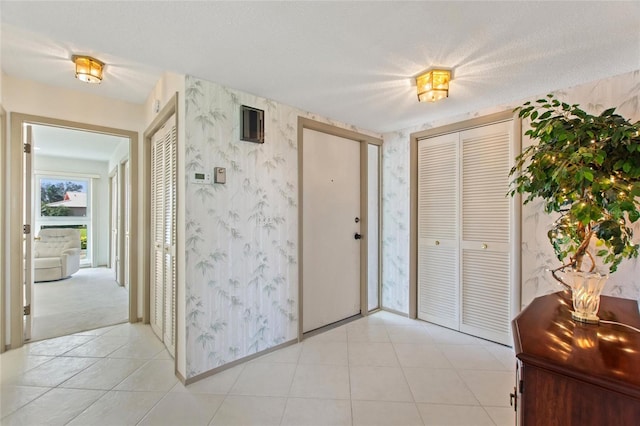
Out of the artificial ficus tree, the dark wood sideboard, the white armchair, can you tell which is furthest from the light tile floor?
the white armchair

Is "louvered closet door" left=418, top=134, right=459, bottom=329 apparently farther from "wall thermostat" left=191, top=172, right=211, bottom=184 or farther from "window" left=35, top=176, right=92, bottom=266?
"window" left=35, top=176, right=92, bottom=266

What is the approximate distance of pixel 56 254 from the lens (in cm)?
543

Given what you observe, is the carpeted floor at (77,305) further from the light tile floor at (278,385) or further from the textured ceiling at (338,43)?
the textured ceiling at (338,43)

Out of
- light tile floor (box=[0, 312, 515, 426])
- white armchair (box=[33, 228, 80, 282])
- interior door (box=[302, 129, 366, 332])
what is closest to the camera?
light tile floor (box=[0, 312, 515, 426])

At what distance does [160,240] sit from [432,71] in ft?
8.89

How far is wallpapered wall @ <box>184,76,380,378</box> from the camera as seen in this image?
2084 millimetres

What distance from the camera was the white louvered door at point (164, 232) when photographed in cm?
239

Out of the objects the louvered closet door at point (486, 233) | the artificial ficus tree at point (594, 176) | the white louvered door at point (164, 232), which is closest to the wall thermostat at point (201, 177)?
the white louvered door at point (164, 232)

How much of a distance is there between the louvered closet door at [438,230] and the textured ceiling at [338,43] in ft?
2.53

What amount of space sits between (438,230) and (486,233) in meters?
0.48

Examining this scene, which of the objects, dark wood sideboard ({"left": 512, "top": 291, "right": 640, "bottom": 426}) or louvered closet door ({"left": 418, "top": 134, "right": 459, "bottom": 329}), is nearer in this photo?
dark wood sideboard ({"left": 512, "top": 291, "right": 640, "bottom": 426})

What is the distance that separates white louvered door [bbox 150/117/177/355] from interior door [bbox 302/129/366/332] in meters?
1.18

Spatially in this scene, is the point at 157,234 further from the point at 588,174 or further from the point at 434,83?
the point at 588,174

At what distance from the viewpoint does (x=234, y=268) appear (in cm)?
229
